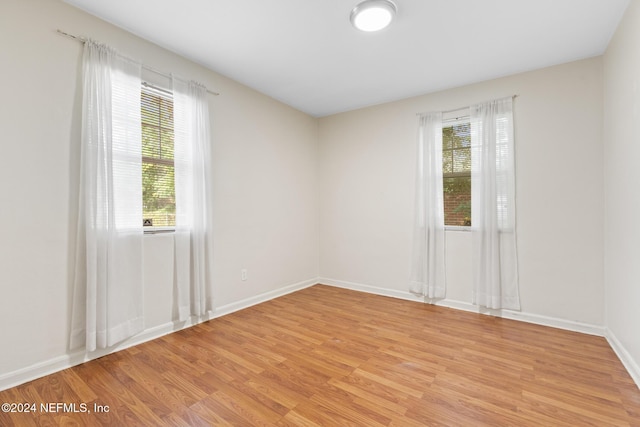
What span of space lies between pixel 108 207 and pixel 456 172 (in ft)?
11.9

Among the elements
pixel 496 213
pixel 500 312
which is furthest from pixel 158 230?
pixel 500 312

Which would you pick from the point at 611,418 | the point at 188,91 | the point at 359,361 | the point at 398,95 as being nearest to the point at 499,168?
the point at 398,95

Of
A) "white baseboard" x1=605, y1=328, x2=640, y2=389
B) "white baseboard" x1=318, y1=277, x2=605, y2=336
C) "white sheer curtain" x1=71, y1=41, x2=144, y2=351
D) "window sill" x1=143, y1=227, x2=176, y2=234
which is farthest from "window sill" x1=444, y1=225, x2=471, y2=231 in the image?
"white sheer curtain" x1=71, y1=41, x2=144, y2=351

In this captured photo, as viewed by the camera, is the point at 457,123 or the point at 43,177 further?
the point at 457,123

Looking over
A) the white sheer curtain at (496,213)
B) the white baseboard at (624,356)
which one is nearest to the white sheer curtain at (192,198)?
the white sheer curtain at (496,213)

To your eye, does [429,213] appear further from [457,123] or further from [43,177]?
[43,177]

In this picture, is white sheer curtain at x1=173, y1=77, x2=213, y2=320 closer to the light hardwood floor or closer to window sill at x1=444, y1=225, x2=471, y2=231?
the light hardwood floor

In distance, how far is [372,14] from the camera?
2158 mm

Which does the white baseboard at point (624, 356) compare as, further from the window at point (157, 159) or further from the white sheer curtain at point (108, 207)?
the window at point (157, 159)

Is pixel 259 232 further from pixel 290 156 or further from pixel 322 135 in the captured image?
pixel 322 135

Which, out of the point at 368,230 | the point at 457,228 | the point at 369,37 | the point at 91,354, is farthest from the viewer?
the point at 368,230

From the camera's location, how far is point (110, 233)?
7.48 feet

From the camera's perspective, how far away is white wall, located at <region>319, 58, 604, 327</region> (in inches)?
111

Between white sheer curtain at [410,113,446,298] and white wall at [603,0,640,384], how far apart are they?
4.86ft
